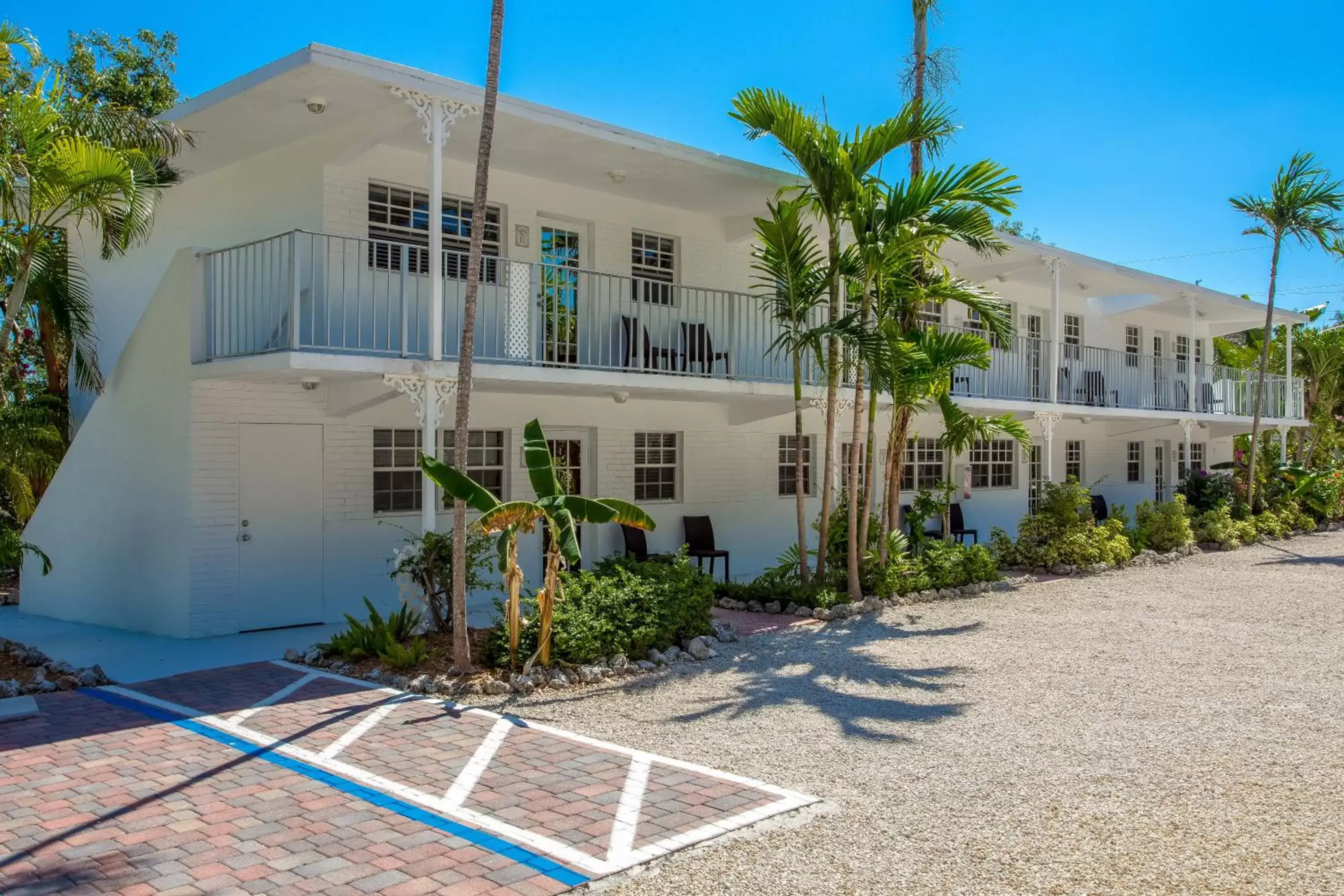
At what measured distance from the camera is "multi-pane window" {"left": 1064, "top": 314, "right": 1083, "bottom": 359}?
22.2 m

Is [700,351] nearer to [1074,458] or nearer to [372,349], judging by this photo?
[372,349]

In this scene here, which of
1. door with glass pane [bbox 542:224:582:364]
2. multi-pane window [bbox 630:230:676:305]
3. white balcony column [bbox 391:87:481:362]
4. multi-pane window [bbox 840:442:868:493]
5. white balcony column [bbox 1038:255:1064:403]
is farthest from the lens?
white balcony column [bbox 1038:255:1064:403]

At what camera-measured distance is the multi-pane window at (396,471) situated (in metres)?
12.1

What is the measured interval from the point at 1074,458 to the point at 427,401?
56.8ft

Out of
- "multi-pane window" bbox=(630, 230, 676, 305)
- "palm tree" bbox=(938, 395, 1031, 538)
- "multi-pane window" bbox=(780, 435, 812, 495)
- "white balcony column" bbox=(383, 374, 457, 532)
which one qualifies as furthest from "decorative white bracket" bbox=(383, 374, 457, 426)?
"multi-pane window" bbox=(780, 435, 812, 495)

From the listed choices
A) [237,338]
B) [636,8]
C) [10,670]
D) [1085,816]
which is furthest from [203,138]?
[1085,816]

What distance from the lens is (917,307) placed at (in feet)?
43.8

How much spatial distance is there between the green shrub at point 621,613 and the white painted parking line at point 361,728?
1140 millimetres

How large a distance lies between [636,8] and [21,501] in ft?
30.5

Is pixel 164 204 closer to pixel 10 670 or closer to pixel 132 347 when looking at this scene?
pixel 132 347

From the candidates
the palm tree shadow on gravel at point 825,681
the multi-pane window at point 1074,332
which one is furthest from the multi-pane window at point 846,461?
the multi-pane window at point 1074,332

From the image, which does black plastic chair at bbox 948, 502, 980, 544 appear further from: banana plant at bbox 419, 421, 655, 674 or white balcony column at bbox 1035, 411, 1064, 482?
banana plant at bbox 419, 421, 655, 674

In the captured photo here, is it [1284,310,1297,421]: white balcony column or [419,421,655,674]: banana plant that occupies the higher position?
[1284,310,1297,421]: white balcony column

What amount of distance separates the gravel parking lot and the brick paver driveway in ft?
1.35
